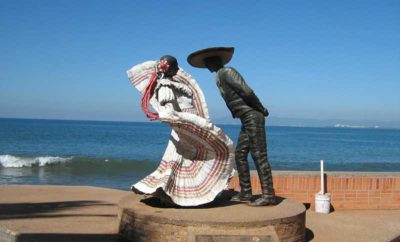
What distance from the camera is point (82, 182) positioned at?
2250 cm

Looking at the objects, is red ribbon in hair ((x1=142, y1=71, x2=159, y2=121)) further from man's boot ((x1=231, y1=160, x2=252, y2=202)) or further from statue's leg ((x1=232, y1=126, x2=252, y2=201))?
man's boot ((x1=231, y1=160, x2=252, y2=202))

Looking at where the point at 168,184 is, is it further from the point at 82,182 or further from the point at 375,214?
the point at 82,182

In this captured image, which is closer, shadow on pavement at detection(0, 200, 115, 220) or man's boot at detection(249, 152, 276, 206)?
man's boot at detection(249, 152, 276, 206)

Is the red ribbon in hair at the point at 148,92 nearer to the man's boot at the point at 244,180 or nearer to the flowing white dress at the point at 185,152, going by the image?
the flowing white dress at the point at 185,152

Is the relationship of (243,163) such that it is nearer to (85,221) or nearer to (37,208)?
(85,221)

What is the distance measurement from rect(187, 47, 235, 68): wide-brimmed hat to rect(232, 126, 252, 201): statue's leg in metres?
0.96

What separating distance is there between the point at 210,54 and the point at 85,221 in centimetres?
298

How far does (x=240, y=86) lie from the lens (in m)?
6.63

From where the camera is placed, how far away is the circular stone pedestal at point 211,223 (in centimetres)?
564

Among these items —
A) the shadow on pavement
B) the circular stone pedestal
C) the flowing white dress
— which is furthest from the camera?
the shadow on pavement

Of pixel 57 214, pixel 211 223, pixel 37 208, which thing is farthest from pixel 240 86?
pixel 37 208

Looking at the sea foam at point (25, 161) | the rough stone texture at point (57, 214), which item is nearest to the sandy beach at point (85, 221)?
the rough stone texture at point (57, 214)

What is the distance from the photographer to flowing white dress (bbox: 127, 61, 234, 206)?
250 inches

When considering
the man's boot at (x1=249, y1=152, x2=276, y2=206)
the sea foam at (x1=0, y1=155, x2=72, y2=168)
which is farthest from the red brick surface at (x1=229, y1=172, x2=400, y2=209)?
the sea foam at (x1=0, y1=155, x2=72, y2=168)
